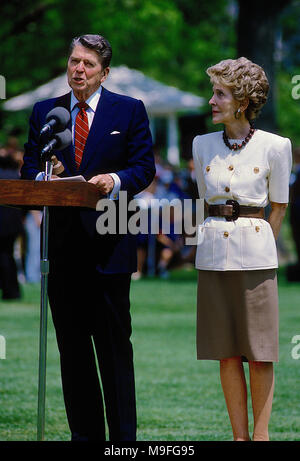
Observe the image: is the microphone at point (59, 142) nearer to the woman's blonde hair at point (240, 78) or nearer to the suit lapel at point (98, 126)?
the suit lapel at point (98, 126)

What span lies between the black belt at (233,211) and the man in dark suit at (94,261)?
42cm

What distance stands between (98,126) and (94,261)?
2.39 feet

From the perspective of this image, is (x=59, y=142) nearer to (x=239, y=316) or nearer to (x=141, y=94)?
(x=239, y=316)

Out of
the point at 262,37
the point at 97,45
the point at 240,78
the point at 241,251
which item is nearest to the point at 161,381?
the point at 241,251

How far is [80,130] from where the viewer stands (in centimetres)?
Result: 589

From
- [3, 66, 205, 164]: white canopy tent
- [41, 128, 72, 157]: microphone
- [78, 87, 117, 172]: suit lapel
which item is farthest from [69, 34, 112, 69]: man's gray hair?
[3, 66, 205, 164]: white canopy tent

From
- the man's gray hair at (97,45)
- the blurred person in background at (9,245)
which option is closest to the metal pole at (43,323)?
the man's gray hair at (97,45)

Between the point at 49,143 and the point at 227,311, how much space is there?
137 centimetres

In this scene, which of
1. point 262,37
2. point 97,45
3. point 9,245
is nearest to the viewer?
point 97,45

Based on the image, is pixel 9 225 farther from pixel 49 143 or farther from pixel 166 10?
pixel 166 10

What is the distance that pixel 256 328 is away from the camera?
590cm

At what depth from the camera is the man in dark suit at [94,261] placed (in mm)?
5809

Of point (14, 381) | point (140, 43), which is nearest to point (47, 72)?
point (140, 43)

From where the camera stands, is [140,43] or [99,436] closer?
[99,436]
